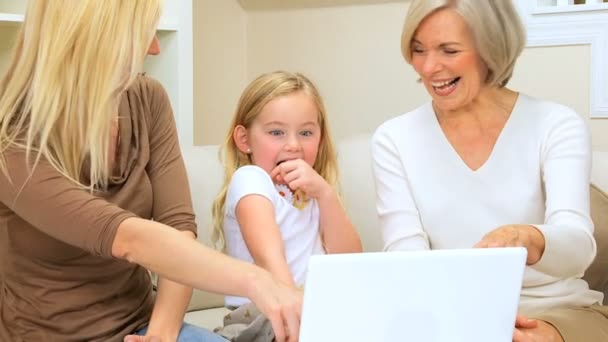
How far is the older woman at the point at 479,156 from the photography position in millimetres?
1593

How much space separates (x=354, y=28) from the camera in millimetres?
A: 2695

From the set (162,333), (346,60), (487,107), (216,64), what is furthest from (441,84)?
(216,64)

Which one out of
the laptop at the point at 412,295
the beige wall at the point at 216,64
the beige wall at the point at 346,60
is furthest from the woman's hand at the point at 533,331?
the beige wall at the point at 216,64

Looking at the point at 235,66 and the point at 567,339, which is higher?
the point at 235,66

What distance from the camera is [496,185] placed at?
165 centimetres

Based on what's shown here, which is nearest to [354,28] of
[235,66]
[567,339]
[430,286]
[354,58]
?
[354,58]

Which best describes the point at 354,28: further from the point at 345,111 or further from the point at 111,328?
the point at 111,328

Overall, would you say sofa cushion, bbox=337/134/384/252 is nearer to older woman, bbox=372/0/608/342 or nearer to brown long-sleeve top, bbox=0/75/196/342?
older woman, bbox=372/0/608/342

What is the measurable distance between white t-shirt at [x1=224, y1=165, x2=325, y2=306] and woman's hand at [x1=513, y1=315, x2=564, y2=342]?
50 cm

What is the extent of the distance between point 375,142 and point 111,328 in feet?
2.10

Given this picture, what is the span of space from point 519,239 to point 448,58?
0.41 metres

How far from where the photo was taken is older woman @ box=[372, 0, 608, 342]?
1.59 m

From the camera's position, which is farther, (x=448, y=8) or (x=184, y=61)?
(x=184, y=61)

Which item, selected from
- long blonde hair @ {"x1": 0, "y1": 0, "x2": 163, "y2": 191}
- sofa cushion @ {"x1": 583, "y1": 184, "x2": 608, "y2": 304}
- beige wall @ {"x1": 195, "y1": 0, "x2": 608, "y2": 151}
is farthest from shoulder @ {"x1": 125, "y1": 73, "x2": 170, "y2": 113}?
beige wall @ {"x1": 195, "y1": 0, "x2": 608, "y2": 151}
